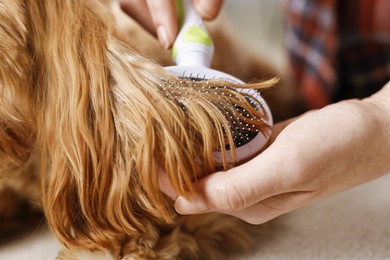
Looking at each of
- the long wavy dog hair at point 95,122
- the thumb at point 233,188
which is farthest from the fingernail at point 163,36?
the thumb at point 233,188

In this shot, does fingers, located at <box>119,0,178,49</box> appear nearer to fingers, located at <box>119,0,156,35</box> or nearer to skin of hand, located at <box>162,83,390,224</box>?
fingers, located at <box>119,0,156,35</box>

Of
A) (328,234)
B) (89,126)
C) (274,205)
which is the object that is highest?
(89,126)

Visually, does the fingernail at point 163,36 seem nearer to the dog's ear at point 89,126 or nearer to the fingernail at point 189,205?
the dog's ear at point 89,126

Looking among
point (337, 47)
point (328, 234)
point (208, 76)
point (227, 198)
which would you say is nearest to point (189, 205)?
point (227, 198)

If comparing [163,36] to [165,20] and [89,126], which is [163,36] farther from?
[89,126]

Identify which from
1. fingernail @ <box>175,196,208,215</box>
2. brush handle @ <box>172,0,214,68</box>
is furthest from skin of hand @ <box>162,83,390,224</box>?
brush handle @ <box>172,0,214,68</box>

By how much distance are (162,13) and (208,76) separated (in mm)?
173

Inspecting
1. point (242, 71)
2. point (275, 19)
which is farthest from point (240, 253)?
point (275, 19)

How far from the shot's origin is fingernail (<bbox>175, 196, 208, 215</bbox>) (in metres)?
0.67

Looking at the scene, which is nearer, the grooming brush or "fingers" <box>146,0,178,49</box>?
the grooming brush

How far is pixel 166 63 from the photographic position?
0.82m

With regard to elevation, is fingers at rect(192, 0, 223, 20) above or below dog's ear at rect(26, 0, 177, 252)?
above

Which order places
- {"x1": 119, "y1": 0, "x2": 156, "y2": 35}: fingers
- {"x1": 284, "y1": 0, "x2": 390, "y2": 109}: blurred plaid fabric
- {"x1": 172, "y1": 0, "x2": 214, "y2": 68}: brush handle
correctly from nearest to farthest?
{"x1": 172, "y1": 0, "x2": 214, "y2": 68}: brush handle, {"x1": 119, "y1": 0, "x2": 156, "y2": 35}: fingers, {"x1": 284, "y1": 0, "x2": 390, "y2": 109}: blurred plaid fabric

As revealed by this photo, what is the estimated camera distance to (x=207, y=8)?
0.88 metres
